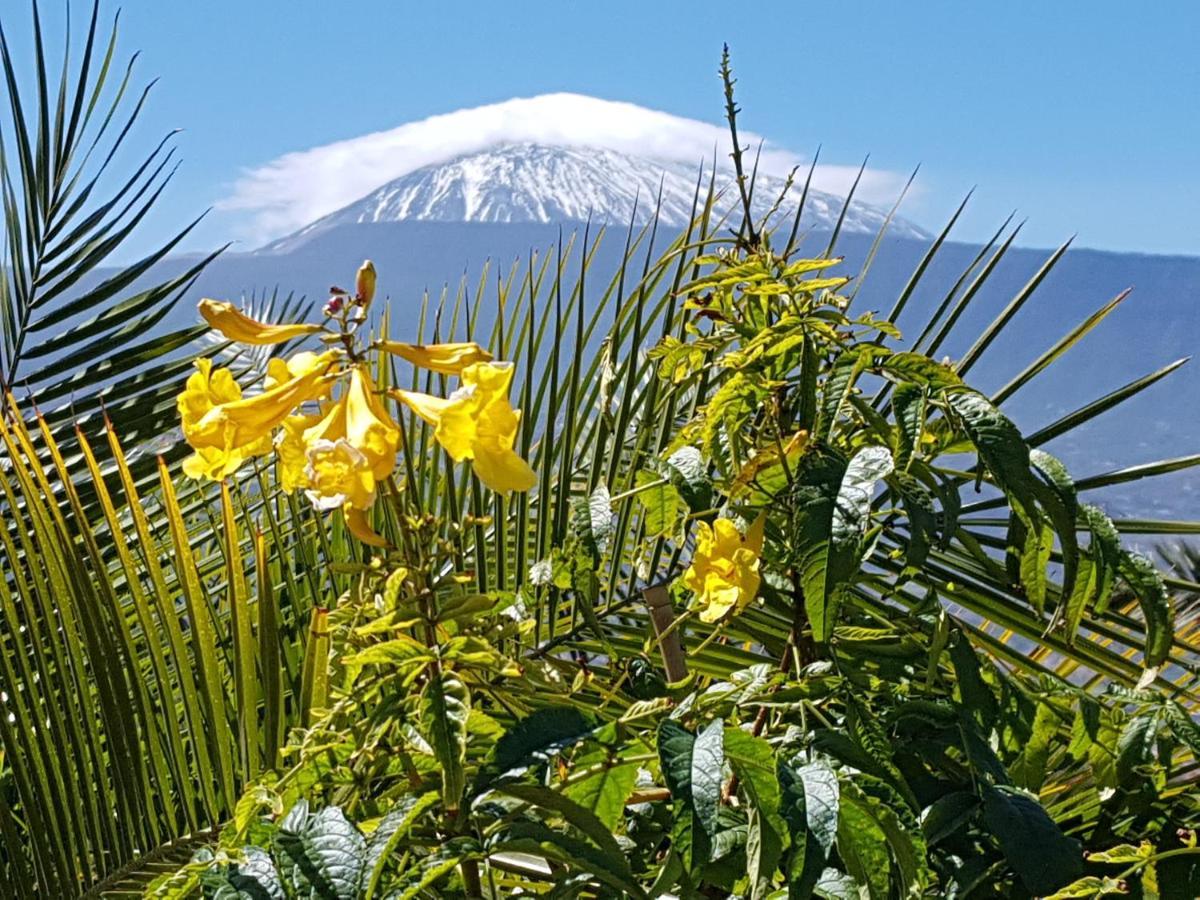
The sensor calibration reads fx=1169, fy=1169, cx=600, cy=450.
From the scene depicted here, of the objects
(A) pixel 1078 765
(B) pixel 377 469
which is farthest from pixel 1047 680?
(B) pixel 377 469

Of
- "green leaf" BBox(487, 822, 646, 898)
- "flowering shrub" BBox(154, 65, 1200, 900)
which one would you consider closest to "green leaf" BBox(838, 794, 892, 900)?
"flowering shrub" BBox(154, 65, 1200, 900)

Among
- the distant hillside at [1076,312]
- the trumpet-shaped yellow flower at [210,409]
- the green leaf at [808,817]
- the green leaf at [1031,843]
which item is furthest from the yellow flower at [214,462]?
the distant hillside at [1076,312]

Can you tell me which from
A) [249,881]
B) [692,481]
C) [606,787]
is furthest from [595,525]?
[249,881]

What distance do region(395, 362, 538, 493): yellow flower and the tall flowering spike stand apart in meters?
0.07

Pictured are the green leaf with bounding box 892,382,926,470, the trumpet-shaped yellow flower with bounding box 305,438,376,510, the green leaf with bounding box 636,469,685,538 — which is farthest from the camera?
the green leaf with bounding box 636,469,685,538

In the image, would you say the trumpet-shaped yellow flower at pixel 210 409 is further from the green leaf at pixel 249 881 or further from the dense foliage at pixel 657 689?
the green leaf at pixel 249 881

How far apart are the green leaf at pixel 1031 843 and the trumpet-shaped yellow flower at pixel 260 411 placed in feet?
1.41

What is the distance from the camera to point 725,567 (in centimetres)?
70

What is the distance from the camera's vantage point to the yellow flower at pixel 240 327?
0.59 m

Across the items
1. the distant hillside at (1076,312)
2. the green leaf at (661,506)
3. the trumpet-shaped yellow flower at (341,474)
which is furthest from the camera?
the distant hillside at (1076,312)

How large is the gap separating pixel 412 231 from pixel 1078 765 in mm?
58197

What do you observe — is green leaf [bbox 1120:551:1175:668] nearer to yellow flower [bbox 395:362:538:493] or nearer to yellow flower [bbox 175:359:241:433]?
yellow flower [bbox 395:362:538:493]

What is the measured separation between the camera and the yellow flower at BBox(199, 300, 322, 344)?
0.59 meters

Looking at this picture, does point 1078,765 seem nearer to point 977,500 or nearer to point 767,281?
point 977,500
